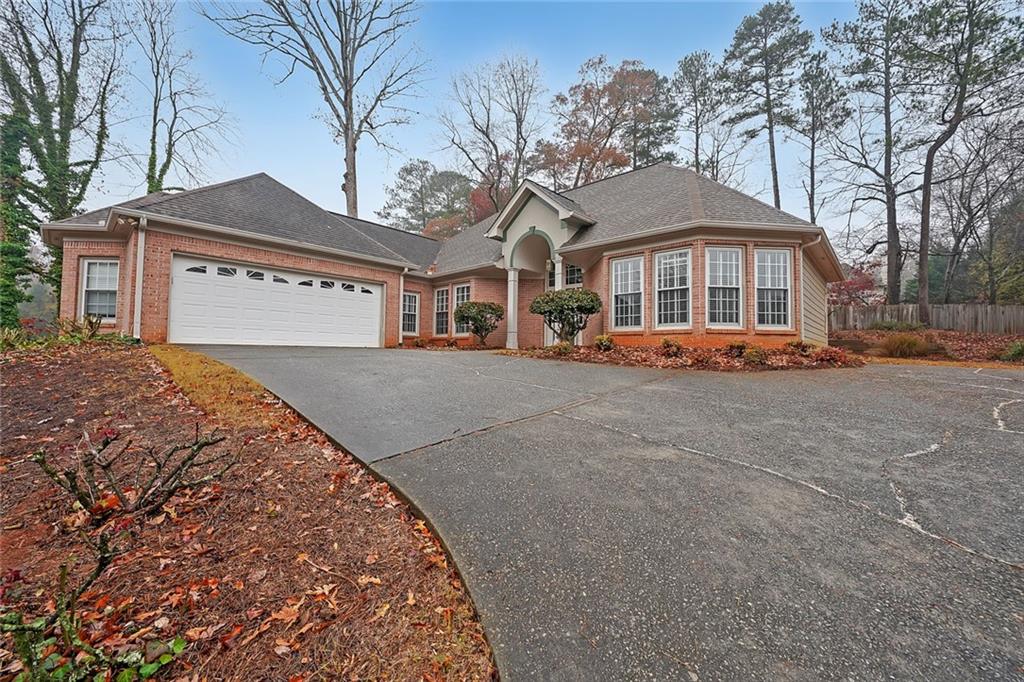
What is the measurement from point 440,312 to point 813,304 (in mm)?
12346

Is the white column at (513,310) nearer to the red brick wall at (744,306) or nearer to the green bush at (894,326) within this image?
the red brick wall at (744,306)

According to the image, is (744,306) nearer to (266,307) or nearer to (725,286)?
(725,286)

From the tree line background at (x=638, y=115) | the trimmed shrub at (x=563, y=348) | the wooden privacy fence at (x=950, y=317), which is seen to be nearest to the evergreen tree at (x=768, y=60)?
the tree line background at (x=638, y=115)

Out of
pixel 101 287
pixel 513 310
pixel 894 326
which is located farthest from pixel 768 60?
pixel 101 287

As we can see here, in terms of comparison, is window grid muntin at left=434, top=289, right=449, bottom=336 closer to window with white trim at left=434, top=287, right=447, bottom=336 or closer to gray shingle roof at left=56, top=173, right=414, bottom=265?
window with white trim at left=434, top=287, right=447, bottom=336

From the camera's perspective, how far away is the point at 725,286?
9195 millimetres

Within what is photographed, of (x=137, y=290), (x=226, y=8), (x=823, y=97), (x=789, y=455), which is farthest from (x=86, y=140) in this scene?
(x=823, y=97)

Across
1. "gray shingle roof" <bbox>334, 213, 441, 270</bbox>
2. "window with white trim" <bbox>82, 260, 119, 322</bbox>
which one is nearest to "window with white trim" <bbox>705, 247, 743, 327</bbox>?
"gray shingle roof" <bbox>334, 213, 441, 270</bbox>

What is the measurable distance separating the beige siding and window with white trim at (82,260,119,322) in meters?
17.6

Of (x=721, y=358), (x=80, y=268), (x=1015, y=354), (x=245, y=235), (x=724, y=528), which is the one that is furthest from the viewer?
(x=80, y=268)

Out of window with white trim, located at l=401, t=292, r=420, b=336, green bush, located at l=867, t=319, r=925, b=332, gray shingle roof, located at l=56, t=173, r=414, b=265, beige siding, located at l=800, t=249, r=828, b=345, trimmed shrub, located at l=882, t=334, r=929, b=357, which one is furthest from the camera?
window with white trim, located at l=401, t=292, r=420, b=336

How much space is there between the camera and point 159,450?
2850 millimetres

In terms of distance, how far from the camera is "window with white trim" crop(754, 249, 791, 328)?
30.4 ft

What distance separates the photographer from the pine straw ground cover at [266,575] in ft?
4.46
